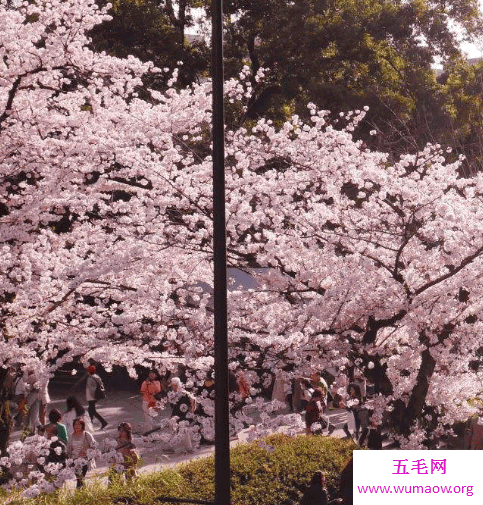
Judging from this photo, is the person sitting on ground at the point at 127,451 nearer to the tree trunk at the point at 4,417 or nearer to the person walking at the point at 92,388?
the tree trunk at the point at 4,417

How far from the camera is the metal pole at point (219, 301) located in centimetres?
584

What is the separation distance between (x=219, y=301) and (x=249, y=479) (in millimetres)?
4300

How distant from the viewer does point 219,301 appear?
5.93 m

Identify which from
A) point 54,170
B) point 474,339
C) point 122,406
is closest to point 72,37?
point 54,170

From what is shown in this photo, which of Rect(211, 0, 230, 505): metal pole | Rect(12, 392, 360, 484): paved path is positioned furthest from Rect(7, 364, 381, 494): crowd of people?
Rect(211, 0, 230, 505): metal pole

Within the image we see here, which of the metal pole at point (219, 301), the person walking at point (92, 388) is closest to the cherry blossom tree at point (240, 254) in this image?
the metal pole at point (219, 301)

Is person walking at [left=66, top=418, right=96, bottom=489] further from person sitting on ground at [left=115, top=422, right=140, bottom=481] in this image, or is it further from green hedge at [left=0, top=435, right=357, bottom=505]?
green hedge at [left=0, top=435, right=357, bottom=505]

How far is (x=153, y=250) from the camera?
344 inches

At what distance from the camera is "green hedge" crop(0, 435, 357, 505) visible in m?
8.65

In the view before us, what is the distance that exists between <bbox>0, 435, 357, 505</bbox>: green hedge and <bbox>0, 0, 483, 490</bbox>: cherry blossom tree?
1312 mm

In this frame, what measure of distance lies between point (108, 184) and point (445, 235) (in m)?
4.53

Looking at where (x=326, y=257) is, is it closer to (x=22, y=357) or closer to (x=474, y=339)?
(x=474, y=339)

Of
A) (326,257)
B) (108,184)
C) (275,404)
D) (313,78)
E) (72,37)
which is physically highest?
(313,78)

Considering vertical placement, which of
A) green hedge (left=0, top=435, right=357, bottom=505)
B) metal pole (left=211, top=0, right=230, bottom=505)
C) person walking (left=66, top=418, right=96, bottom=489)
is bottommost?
green hedge (left=0, top=435, right=357, bottom=505)
